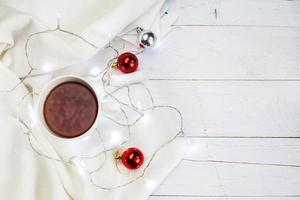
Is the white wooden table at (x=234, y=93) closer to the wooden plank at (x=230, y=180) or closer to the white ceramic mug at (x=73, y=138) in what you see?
the wooden plank at (x=230, y=180)

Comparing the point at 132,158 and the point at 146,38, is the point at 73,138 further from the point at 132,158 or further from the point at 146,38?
the point at 146,38

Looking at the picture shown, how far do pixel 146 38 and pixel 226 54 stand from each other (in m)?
0.15

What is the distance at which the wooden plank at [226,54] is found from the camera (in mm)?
827

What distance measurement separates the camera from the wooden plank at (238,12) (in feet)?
2.75

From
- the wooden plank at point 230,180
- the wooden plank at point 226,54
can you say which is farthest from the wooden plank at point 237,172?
the wooden plank at point 226,54

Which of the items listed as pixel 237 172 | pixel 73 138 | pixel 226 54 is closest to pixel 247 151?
pixel 237 172

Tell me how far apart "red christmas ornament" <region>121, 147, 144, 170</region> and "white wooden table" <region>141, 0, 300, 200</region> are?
0.23 ft

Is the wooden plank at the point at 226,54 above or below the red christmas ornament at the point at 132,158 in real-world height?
above

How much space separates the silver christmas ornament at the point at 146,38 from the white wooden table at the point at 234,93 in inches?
1.1

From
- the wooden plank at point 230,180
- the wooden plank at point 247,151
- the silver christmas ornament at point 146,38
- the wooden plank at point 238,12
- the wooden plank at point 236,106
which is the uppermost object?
the wooden plank at point 238,12

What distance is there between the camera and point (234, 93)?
837 millimetres

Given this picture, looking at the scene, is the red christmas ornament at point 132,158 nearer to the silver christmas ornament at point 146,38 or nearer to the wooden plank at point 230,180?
the wooden plank at point 230,180

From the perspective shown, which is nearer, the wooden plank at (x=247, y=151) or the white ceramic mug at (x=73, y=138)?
the white ceramic mug at (x=73, y=138)

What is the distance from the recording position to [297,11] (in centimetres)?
86
